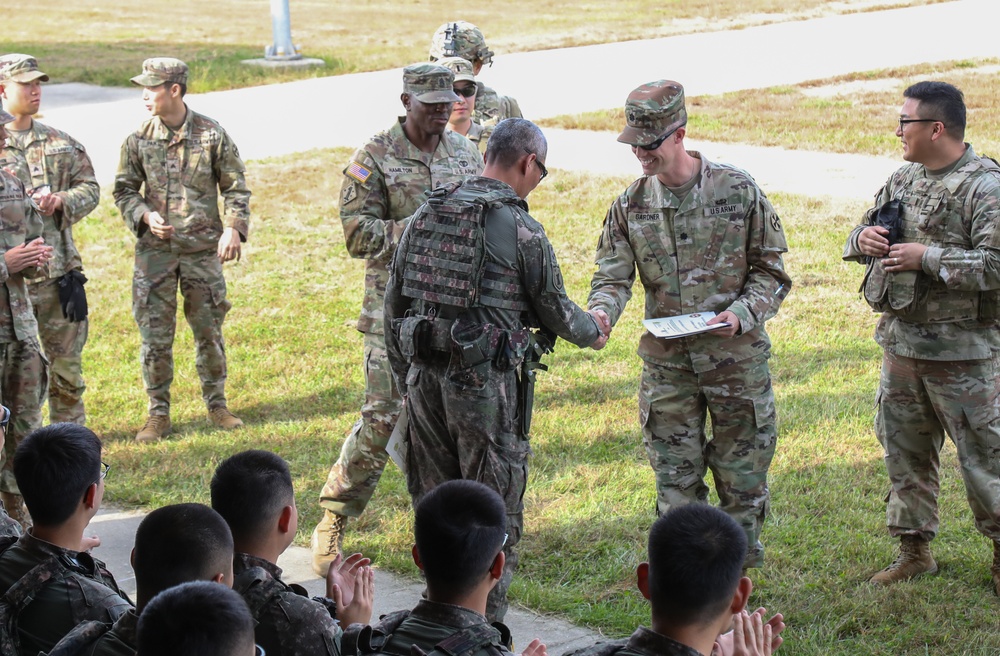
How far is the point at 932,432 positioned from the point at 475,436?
93.0 inches

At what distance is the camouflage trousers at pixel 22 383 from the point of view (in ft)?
21.1

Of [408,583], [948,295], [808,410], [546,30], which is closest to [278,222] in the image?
[808,410]

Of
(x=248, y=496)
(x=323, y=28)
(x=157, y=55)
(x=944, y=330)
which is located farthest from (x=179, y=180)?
(x=323, y=28)

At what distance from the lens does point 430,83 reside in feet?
20.3

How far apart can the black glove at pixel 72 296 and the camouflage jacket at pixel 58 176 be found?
11cm

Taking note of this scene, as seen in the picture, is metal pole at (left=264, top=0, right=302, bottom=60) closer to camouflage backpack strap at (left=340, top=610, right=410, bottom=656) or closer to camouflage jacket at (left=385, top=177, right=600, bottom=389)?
camouflage jacket at (left=385, top=177, right=600, bottom=389)

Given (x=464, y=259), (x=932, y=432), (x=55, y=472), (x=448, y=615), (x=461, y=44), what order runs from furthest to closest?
(x=461, y=44) < (x=932, y=432) < (x=464, y=259) < (x=55, y=472) < (x=448, y=615)

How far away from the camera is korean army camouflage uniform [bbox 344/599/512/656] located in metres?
3.44

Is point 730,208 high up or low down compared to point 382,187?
up

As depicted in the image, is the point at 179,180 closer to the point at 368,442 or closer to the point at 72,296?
the point at 72,296

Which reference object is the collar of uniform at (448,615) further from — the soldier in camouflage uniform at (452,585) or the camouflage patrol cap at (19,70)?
the camouflage patrol cap at (19,70)

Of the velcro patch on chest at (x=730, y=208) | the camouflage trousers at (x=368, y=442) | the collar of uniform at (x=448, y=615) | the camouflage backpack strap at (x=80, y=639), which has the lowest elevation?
the camouflage trousers at (x=368, y=442)

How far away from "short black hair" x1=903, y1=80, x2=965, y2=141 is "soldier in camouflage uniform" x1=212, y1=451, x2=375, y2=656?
332 centimetres

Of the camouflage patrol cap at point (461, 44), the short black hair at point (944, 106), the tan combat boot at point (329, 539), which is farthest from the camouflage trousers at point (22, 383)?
the short black hair at point (944, 106)
